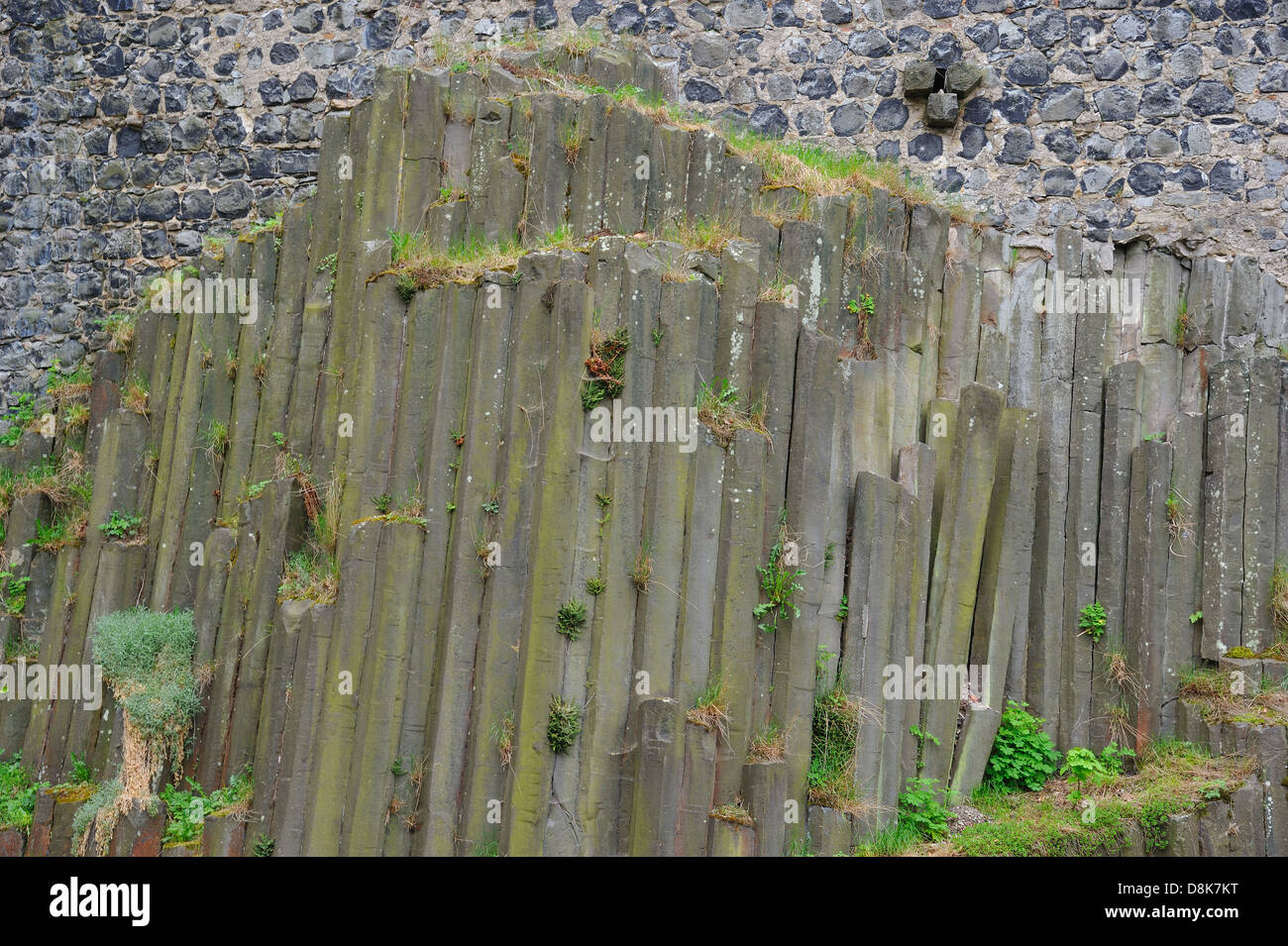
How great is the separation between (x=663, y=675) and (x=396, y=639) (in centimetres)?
185

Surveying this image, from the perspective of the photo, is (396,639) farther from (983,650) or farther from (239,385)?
(983,650)

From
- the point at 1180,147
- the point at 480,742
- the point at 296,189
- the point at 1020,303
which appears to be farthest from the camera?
the point at 296,189

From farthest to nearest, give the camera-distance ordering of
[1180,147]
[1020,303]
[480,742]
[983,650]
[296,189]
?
[296,189], [1180,147], [1020,303], [983,650], [480,742]

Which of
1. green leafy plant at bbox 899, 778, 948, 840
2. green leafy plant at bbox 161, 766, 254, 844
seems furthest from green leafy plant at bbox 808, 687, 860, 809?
green leafy plant at bbox 161, 766, 254, 844

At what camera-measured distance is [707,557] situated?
879 centimetres

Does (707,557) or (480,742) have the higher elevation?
(707,557)

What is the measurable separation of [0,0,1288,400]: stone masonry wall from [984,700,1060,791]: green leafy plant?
4310mm

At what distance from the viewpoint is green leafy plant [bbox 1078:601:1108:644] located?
10062mm

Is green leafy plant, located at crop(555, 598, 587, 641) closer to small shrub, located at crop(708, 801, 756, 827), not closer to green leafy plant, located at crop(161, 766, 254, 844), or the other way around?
small shrub, located at crop(708, 801, 756, 827)

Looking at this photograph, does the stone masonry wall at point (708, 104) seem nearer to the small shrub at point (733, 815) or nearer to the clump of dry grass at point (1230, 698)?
the clump of dry grass at point (1230, 698)

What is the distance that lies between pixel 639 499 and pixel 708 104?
20.0 feet

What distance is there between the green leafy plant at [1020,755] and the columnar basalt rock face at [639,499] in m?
0.20
